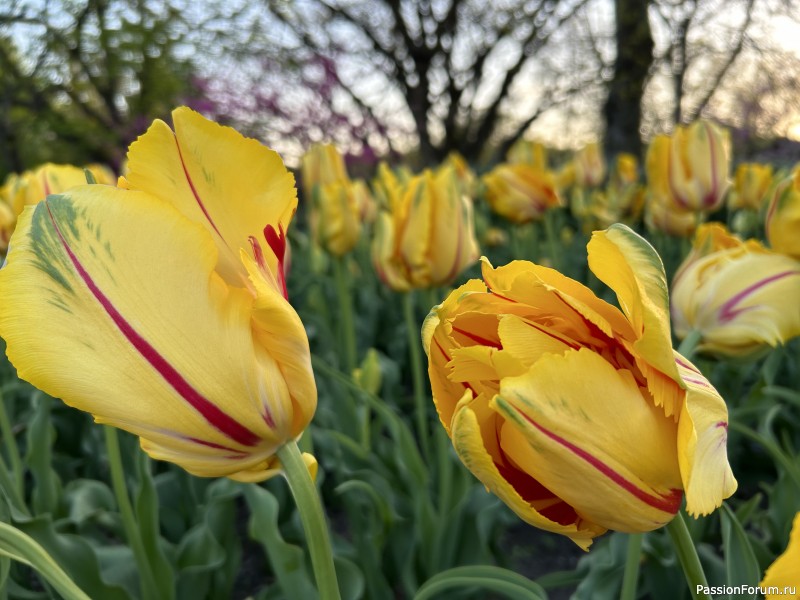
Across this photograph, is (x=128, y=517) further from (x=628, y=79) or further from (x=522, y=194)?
(x=628, y=79)

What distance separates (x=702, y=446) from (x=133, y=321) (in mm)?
321

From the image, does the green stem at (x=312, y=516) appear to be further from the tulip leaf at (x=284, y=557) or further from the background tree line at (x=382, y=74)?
the background tree line at (x=382, y=74)

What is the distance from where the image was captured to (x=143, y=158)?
17.7 inches

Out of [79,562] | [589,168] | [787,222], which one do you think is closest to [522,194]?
[589,168]

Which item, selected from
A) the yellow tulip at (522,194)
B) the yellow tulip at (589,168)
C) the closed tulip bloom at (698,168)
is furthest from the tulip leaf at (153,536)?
the yellow tulip at (589,168)

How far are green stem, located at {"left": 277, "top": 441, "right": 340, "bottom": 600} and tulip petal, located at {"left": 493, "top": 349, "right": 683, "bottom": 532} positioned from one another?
0.43 feet

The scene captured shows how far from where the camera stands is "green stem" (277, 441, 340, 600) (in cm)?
45

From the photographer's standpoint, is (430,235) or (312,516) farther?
(430,235)

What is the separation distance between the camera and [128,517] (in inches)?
35.4

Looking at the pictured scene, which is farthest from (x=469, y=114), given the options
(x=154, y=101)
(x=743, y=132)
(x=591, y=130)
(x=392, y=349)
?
(x=392, y=349)

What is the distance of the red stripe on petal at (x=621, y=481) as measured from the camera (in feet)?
1.29

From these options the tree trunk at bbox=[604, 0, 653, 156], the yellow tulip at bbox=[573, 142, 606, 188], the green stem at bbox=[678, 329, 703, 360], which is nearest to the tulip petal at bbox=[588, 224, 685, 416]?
the green stem at bbox=[678, 329, 703, 360]

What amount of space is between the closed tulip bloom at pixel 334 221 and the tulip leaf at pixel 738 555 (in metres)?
1.27

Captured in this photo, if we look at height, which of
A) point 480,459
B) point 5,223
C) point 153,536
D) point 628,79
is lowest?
point 153,536
